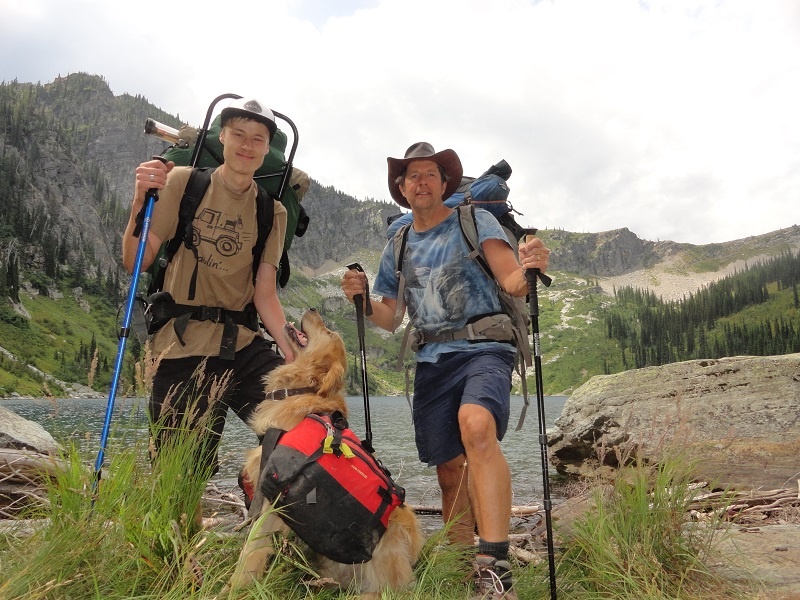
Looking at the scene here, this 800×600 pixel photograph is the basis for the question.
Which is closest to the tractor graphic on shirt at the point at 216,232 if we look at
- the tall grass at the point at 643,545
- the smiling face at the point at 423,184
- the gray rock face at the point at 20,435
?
the smiling face at the point at 423,184

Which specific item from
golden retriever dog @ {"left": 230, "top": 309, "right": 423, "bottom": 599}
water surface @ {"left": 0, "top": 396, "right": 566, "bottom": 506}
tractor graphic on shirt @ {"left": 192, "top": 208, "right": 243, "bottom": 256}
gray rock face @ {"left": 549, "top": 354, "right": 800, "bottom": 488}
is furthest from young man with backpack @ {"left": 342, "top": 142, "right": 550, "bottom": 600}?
gray rock face @ {"left": 549, "top": 354, "right": 800, "bottom": 488}

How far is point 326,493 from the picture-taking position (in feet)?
12.5

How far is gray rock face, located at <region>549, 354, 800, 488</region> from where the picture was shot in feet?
40.4

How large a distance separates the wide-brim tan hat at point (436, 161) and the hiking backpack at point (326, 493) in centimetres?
299

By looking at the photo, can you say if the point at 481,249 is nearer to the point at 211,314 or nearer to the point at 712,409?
the point at 211,314

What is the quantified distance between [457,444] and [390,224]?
2.78 meters

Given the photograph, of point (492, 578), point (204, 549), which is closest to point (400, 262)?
point (492, 578)

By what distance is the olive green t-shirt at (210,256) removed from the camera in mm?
4984

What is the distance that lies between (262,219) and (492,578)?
370 cm

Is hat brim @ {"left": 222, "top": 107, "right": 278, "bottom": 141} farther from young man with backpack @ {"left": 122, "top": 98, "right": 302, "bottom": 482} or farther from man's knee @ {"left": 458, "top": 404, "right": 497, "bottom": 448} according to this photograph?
man's knee @ {"left": 458, "top": 404, "right": 497, "bottom": 448}

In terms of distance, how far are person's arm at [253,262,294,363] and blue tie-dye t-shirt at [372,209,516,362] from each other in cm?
131

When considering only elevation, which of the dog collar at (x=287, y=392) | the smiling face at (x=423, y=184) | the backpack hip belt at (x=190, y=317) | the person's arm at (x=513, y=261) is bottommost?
the dog collar at (x=287, y=392)

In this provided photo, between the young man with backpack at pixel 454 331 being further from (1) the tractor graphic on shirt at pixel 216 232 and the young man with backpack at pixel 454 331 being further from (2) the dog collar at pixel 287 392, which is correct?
(2) the dog collar at pixel 287 392

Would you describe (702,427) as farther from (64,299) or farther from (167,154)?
(64,299)
